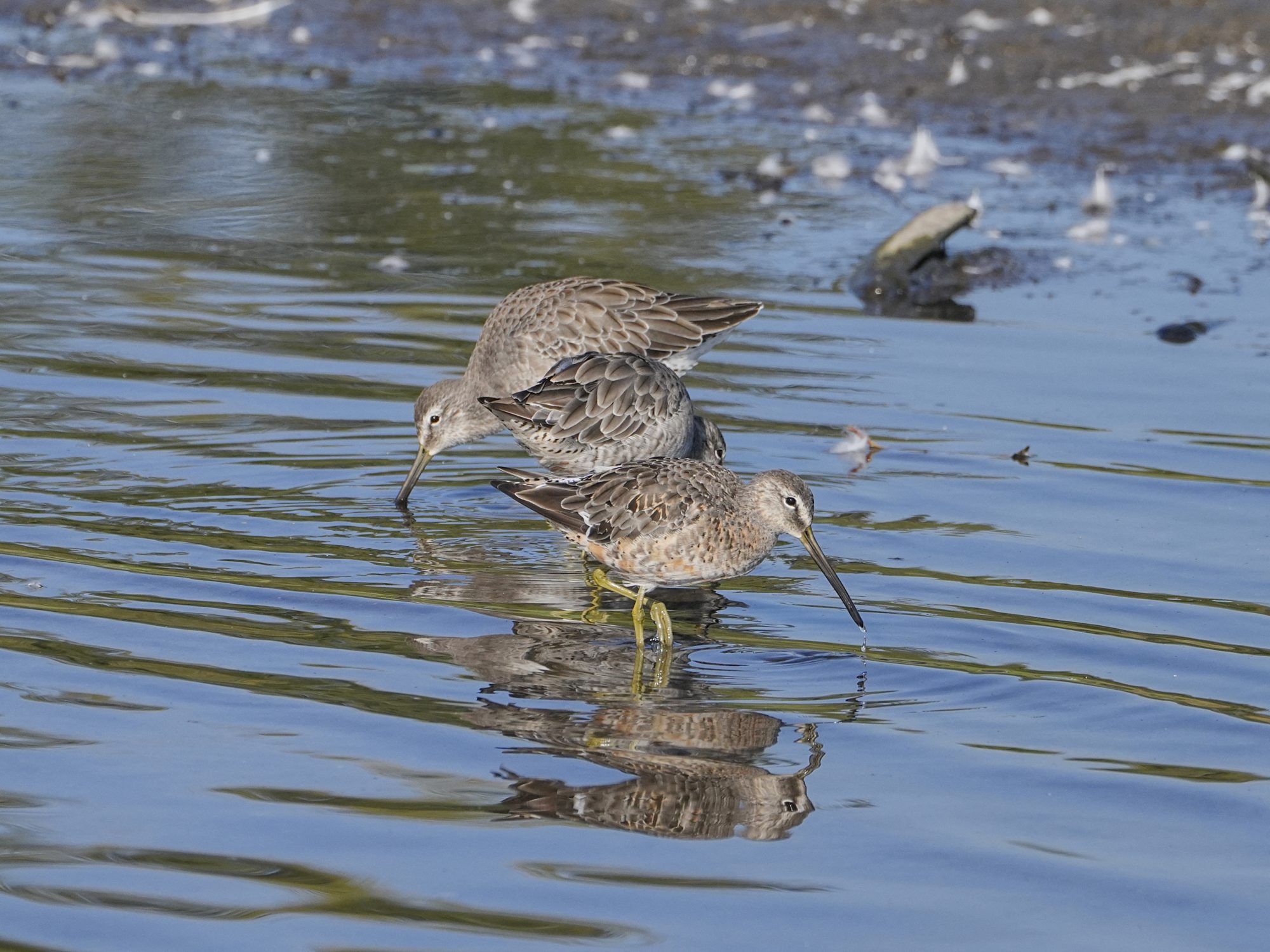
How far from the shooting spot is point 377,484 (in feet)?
25.8

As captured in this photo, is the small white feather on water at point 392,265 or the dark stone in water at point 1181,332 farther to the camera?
the small white feather on water at point 392,265

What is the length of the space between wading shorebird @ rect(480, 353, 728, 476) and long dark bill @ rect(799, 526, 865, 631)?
1271 mm

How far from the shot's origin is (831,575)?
6219 millimetres

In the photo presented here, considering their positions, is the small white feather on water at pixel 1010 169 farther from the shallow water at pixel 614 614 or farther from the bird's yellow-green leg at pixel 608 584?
the bird's yellow-green leg at pixel 608 584

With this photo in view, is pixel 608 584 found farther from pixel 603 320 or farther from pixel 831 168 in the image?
pixel 831 168

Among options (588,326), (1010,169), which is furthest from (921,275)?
(588,326)

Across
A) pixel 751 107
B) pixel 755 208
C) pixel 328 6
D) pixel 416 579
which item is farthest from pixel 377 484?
pixel 328 6

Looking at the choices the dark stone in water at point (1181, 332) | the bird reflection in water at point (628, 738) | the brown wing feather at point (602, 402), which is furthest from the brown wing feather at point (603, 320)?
the dark stone in water at point (1181, 332)

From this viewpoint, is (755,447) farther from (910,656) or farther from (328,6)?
(328,6)

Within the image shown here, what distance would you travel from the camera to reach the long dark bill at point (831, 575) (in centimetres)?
605

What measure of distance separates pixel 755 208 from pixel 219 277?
3423 mm

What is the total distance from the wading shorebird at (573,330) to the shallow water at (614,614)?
0.40m

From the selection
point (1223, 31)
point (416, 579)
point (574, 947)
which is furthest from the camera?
point (1223, 31)

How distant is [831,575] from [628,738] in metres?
1.20
